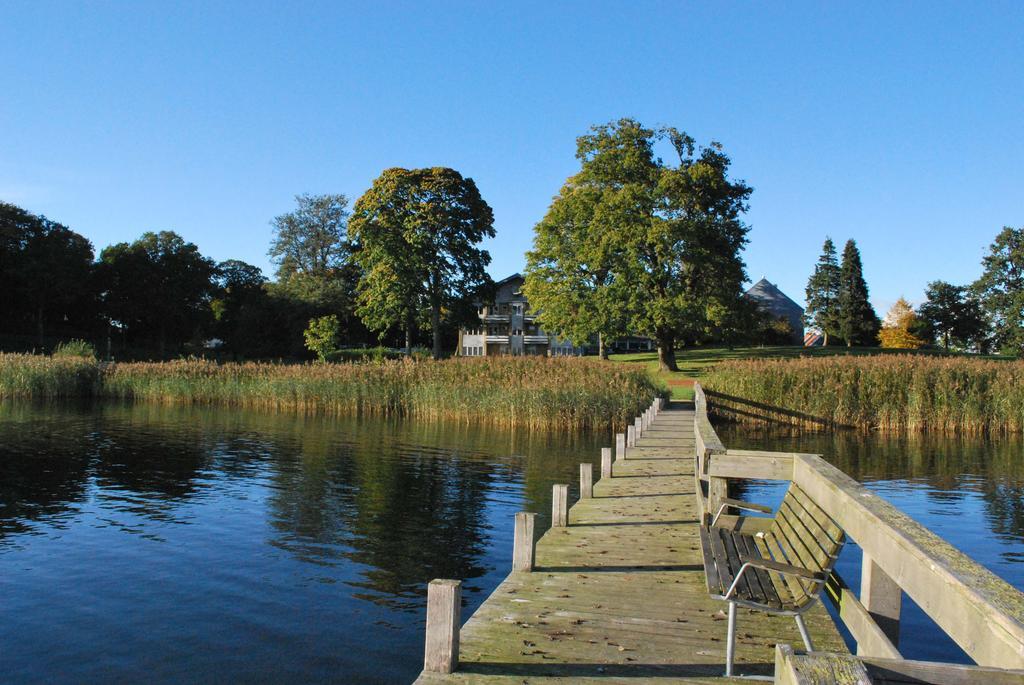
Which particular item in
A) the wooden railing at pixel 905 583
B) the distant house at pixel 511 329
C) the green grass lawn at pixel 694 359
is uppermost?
the distant house at pixel 511 329

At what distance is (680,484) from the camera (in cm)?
1314

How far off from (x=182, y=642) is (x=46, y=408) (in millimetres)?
28847

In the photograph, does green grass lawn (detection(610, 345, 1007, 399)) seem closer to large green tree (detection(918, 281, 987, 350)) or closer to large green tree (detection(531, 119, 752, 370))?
large green tree (detection(531, 119, 752, 370))

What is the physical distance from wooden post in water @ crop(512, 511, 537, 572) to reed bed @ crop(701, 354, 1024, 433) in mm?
24677

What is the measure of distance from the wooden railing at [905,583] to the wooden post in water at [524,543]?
2.35 metres

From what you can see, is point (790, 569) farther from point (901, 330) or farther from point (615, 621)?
point (901, 330)

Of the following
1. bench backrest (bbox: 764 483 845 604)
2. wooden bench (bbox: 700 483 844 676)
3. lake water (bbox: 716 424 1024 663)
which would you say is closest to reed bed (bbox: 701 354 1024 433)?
lake water (bbox: 716 424 1024 663)

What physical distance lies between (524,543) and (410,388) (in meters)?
23.3

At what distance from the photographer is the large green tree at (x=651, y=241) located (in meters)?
42.9

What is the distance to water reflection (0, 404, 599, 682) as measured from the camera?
295 inches

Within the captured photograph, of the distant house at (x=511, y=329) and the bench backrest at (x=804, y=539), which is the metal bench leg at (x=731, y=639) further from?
the distant house at (x=511, y=329)

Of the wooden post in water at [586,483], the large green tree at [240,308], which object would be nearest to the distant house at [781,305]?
the large green tree at [240,308]

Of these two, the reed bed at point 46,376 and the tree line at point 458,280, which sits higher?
the tree line at point 458,280

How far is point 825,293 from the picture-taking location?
78938 millimetres
